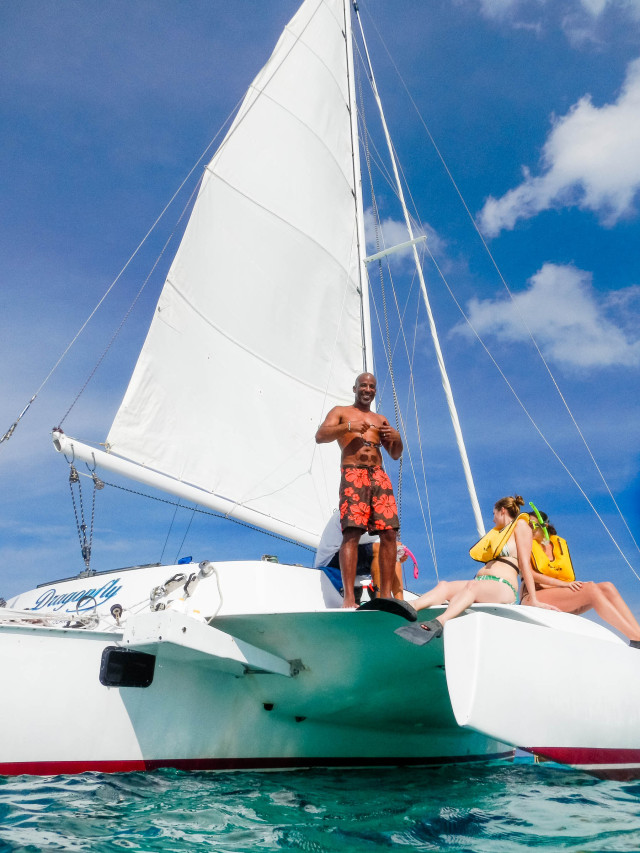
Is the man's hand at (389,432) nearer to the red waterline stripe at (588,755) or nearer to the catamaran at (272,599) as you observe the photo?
the catamaran at (272,599)

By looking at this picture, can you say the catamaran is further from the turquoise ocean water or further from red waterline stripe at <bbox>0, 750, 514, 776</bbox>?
the turquoise ocean water

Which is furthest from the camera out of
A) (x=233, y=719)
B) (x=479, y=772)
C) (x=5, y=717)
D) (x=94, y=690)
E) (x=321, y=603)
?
(x=479, y=772)

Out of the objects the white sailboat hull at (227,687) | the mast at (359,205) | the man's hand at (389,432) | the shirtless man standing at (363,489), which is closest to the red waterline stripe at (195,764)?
the white sailboat hull at (227,687)

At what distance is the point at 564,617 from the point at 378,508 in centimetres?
139

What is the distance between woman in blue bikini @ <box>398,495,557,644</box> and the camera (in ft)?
13.6

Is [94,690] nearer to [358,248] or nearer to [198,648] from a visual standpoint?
[198,648]

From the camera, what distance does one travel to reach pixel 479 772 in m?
5.23

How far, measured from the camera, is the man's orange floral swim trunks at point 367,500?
4574 millimetres

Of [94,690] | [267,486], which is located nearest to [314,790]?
[94,690]

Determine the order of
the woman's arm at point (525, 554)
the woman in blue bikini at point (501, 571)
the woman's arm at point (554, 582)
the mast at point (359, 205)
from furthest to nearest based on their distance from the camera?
the mast at point (359, 205), the woman's arm at point (554, 582), the woman's arm at point (525, 554), the woman in blue bikini at point (501, 571)

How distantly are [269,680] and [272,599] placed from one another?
1.77 ft

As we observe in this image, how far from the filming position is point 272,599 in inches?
179

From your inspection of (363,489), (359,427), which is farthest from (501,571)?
(359,427)

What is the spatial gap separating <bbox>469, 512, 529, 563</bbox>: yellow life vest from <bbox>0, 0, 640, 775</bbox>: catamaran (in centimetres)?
78
